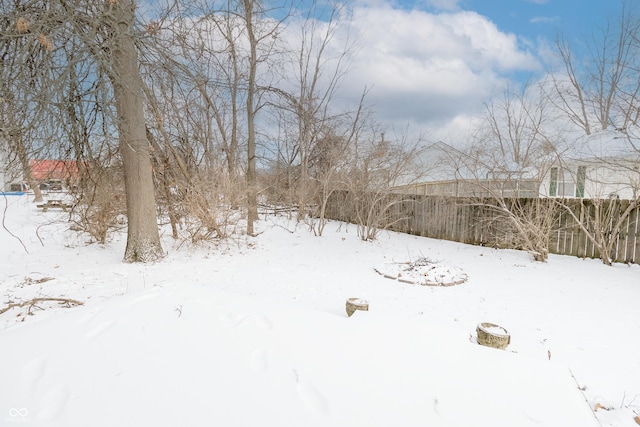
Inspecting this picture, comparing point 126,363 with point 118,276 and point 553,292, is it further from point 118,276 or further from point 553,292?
point 553,292

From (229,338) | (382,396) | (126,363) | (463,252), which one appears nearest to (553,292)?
(463,252)

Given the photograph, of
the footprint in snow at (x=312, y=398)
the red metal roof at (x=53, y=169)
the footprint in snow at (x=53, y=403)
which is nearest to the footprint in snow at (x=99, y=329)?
the footprint in snow at (x=53, y=403)

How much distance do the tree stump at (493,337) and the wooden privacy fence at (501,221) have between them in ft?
19.3

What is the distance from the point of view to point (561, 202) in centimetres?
710

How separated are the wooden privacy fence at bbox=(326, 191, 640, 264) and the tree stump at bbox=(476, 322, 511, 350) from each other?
5897 millimetres

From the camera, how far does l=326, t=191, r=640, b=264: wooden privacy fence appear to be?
6.58 m

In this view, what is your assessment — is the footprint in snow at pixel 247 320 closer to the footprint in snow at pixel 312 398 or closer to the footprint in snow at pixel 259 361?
the footprint in snow at pixel 259 361

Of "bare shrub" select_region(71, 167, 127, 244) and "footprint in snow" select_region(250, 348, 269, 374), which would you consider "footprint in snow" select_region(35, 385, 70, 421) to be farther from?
"bare shrub" select_region(71, 167, 127, 244)

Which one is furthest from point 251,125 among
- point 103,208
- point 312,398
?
point 312,398

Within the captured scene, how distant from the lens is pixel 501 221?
26.6 feet

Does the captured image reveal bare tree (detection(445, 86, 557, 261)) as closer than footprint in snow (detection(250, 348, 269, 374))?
No

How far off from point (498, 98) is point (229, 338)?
1406 cm

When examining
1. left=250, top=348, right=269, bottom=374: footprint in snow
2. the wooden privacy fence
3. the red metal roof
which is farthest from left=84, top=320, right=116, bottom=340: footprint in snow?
the wooden privacy fence

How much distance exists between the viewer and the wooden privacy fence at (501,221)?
6.58m
